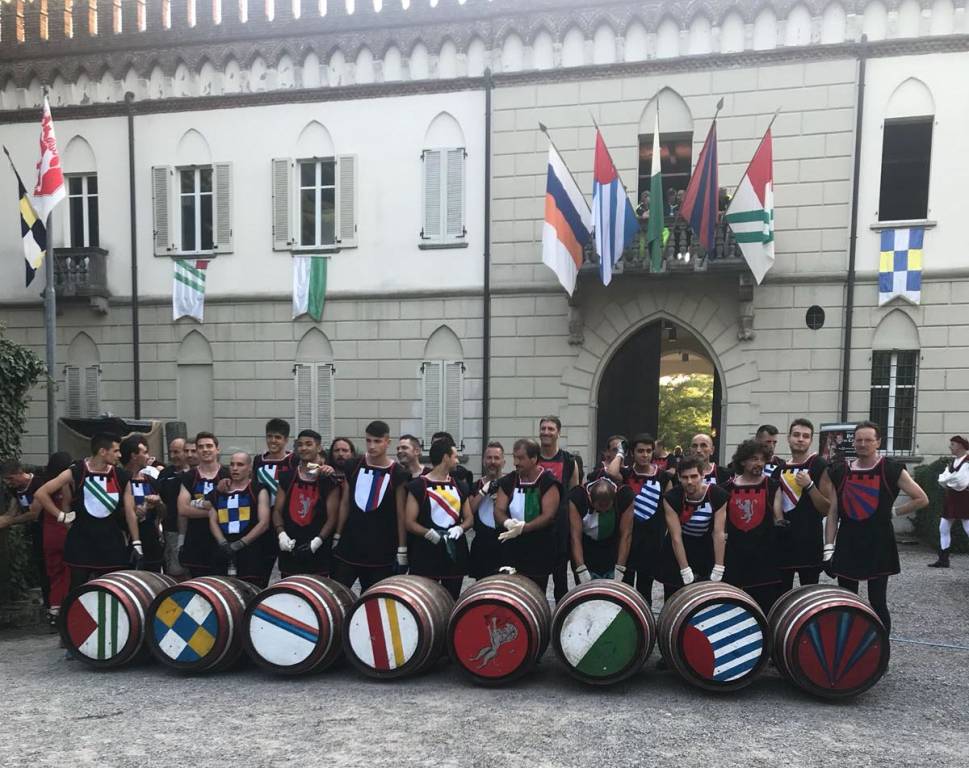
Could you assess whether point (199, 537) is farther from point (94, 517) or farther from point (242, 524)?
point (94, 517)

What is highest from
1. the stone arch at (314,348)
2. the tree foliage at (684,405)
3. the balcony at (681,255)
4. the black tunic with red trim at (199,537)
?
the balcony at (681,255)

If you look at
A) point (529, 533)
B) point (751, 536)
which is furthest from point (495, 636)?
point (751, 536)

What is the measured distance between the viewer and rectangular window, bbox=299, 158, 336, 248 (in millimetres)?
15012

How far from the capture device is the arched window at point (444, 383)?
1459 centimetres

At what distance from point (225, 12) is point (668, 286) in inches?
439

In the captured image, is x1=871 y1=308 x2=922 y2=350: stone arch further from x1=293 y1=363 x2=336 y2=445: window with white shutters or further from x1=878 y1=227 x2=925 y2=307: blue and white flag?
x1=293 y1=363 x2=336 y2=445: window with white shutters

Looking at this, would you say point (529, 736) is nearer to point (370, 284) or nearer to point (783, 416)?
point (783, 416)

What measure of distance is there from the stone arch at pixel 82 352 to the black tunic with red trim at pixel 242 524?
11610 millimetres

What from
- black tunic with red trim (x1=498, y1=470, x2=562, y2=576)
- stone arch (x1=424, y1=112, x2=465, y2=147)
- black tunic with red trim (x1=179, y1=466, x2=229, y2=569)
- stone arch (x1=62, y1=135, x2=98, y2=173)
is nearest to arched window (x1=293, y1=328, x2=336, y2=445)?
stone arch (x1=424, y1=112, x2=465, y2=147)

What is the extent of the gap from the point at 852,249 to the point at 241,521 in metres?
11.5

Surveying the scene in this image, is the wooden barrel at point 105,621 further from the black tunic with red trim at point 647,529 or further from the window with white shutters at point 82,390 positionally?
the window with white shutters at point 82,390

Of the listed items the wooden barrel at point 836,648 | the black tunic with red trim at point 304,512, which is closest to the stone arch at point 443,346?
the black tunic with red trim at point 304,512

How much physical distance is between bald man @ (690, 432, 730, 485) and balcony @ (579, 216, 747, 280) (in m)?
6.99

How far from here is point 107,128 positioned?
15.7 m
